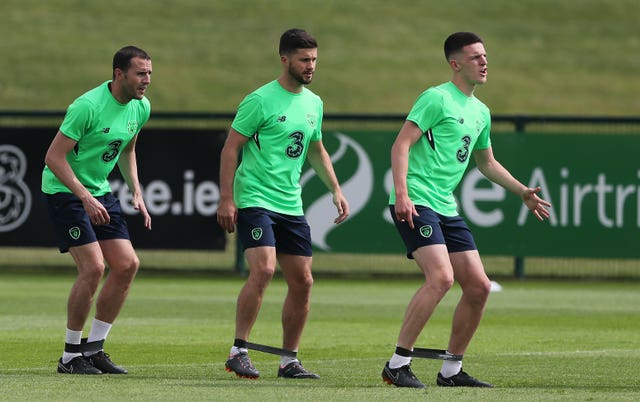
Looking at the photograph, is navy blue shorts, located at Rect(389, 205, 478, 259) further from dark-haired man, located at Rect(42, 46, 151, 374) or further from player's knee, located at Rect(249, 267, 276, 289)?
dark-haired man, located at Rect(42, 46, 151, 374)

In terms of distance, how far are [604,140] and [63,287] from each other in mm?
7659

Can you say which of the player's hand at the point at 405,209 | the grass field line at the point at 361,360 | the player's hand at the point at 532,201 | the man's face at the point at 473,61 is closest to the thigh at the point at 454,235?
the player's hand at the point at 405,209

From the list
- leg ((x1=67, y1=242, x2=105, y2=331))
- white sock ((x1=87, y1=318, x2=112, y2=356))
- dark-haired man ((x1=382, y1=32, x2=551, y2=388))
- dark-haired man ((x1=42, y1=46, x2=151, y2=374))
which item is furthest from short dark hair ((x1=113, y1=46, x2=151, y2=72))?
dark-haired man ((x1=382, y1=32, x2=551, y2=388))

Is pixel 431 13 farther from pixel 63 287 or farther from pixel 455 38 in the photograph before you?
pixel 455 38

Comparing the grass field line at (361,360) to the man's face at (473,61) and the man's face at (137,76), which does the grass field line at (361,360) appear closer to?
the man's face at (137,76)

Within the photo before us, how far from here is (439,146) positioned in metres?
9.71

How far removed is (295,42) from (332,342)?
3817 millimetres

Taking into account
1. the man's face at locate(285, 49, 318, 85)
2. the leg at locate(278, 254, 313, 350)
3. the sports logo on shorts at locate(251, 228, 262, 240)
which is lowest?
A: the leg at locate(278, 254, 313, 350)

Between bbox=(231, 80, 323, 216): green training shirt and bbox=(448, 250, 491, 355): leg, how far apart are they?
126 cm

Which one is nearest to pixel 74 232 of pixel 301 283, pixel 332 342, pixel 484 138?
pixel 301 283

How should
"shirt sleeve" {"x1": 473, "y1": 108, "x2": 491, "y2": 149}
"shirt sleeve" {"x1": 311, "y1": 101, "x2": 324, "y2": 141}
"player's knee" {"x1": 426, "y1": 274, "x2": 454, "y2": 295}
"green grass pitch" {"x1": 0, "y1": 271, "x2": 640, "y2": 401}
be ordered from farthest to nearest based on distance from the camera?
"shirt sleeve" {"x1": 311, "y1": 101, "x2": 324, "y2": 141}
"shirt sleeve" {"x1": 473, "y1": 108, "x2": 491, "y2": 149}
"player's knee" {"x1": 426, "y1": 274, "x2": 454, "y2": 295}
"green grass pitch" {"x1": 0, "y1": 271, "x2": 640, "y2": 401}

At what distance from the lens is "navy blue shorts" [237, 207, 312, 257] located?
9.97 metres

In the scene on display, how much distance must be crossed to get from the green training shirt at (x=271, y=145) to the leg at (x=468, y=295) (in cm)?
126

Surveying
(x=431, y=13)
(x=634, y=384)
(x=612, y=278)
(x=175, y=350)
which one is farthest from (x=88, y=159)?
(x=431, y=13)
